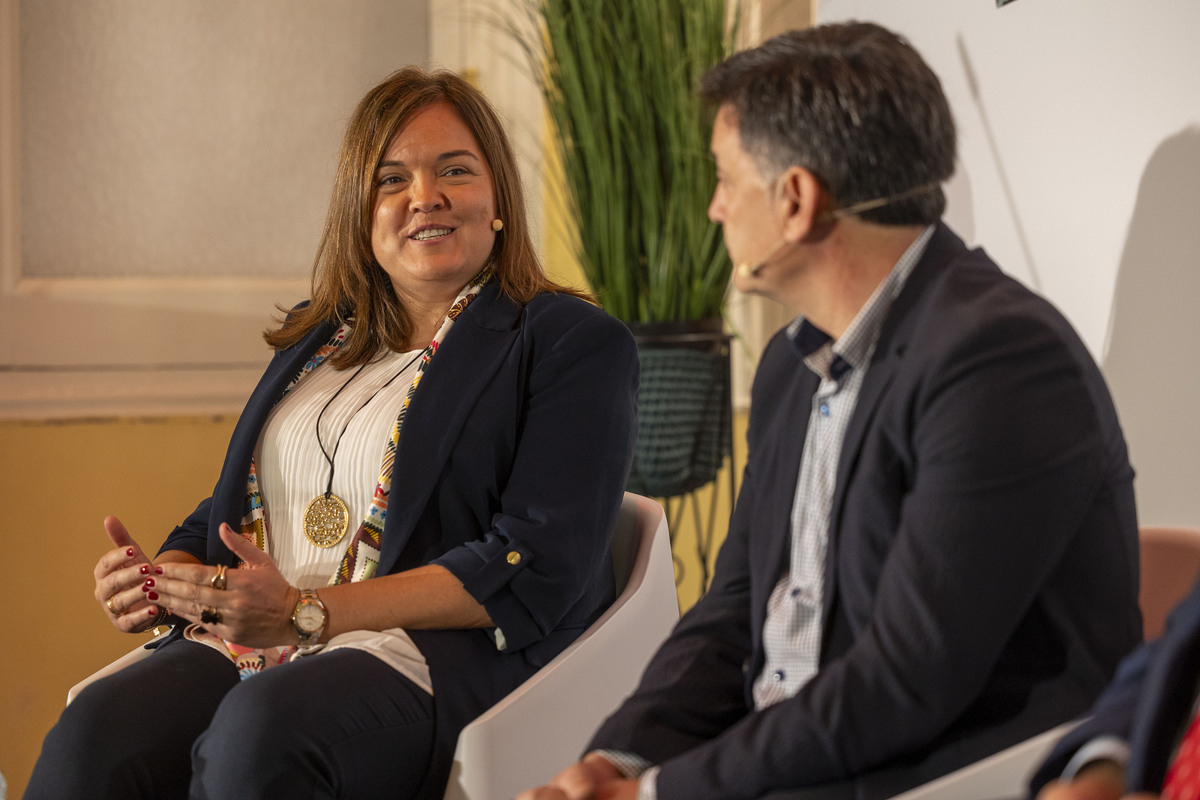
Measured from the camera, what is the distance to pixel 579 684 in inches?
62.2

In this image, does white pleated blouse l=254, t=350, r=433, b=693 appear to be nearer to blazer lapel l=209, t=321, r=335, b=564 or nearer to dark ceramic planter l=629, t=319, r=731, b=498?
blazer lapel l=209, t=321, r=335, b=564

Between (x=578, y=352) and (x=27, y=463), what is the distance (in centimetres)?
165

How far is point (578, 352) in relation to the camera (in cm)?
173

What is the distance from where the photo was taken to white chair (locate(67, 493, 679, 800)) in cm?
143

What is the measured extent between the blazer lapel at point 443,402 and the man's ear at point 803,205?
0.72 meters

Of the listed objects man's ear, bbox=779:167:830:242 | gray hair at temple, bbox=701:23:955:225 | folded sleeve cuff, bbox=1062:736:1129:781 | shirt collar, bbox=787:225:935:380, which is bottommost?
folded sleeve cuff, bbox=1062:736:1129:781

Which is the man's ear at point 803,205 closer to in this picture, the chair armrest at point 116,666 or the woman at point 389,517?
the woman at point 389,517

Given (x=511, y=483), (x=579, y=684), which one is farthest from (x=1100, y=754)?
(x=511, y=483)

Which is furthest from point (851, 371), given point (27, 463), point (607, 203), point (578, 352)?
point (27, 463)

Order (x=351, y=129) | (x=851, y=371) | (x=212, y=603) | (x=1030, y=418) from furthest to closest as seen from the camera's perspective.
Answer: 1. (x=351, y=129)
2. (x=212, y=603)
3. (x=851, y=371)
4. (x=1030, y=418)

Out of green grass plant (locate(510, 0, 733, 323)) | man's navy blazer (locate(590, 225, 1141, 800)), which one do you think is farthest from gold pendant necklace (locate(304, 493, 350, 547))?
green grass plant (locate(510, 0, 733, 323))

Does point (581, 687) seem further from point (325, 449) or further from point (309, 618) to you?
point (325, 449)

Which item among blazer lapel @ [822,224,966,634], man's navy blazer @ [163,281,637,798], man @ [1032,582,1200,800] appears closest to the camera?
man @ [1032,582,1200,800]

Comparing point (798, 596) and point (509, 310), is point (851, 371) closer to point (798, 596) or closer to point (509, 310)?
point (798, 596)
